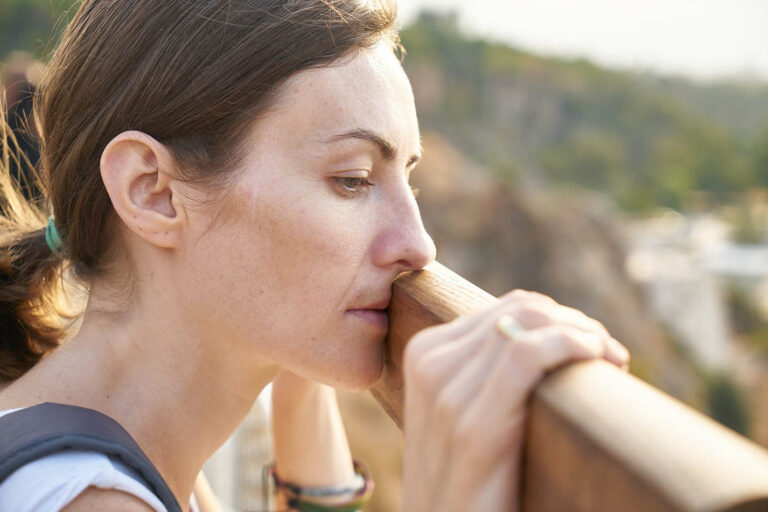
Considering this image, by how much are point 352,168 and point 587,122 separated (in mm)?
52960

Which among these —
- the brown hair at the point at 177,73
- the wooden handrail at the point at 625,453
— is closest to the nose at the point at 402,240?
the brown hair at the point at 177,73

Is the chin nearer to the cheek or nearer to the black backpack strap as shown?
the cheek

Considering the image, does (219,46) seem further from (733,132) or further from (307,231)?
(733,132)

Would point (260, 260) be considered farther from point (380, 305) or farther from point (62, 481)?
point (62, 481)

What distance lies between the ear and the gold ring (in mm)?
693

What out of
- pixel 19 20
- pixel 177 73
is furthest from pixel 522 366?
pixel 19 20

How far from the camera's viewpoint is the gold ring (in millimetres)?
582

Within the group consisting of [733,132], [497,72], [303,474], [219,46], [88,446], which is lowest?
[733,132]

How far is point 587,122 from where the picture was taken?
5131 centimetres

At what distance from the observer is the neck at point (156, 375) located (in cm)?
119

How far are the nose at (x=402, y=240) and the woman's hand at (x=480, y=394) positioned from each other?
0.40 metres

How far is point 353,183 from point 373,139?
70 mm

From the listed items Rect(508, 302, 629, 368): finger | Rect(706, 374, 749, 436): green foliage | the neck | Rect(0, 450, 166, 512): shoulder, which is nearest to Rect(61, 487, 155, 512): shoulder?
Rect(0, 450, 166, 512): shoulder

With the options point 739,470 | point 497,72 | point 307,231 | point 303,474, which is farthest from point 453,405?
point 497,72
